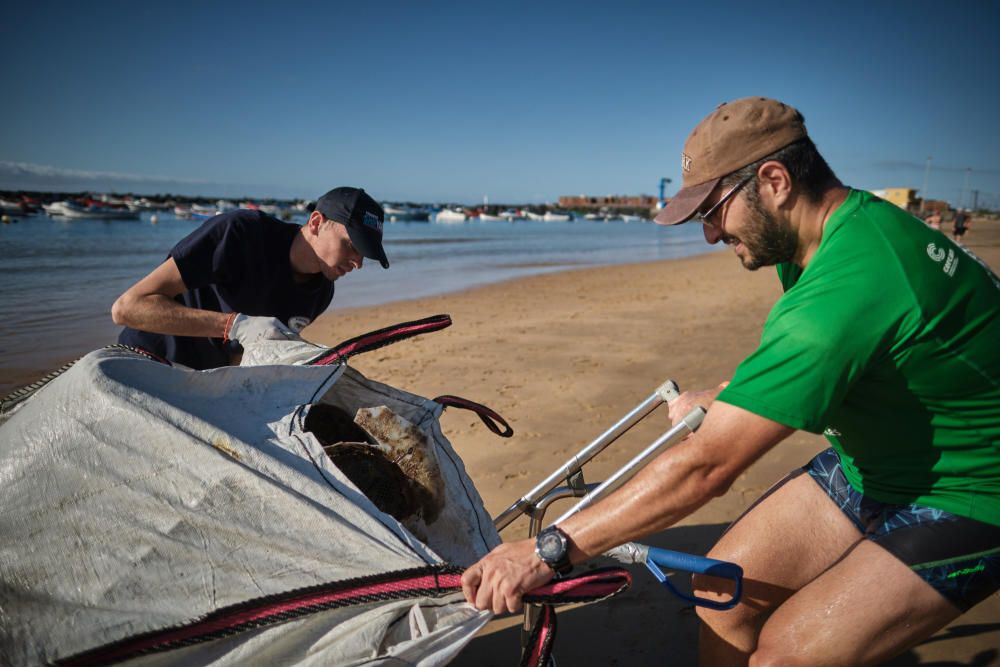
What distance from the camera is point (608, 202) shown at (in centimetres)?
15125

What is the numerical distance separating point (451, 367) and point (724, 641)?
5.34 m

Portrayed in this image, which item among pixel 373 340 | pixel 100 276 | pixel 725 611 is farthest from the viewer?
pixel 100 276

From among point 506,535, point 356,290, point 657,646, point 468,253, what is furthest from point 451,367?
point 468,253

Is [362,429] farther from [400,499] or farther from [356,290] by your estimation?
[356,290]

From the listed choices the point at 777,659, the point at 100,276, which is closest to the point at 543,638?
the point at 777,659

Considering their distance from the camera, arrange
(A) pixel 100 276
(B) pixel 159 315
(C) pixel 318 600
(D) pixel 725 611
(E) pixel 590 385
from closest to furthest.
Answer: (C) pixel 318 600 < (D) pixel 725 611 < (B) pixel 159 315 < (E) pixel 590 385 < (A) pixel 100 276

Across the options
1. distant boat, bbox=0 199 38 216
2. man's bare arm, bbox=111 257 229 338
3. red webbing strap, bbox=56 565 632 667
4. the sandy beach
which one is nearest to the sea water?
the sandy beach

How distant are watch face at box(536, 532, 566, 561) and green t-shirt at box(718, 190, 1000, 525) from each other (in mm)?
556

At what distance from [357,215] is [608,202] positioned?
509 ft

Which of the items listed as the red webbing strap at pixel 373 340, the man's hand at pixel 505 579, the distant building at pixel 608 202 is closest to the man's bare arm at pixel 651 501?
the man's hand at pixel 505 579

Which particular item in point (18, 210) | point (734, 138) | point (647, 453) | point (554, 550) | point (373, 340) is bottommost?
point (554, 550)

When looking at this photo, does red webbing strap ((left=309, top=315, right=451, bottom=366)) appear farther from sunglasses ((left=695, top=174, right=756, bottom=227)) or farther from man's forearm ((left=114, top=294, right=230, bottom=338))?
sunglasses ((left=695, top=174, right=756, bottom=227))

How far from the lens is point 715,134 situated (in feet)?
5.34

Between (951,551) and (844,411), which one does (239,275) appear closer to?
(844,411)
